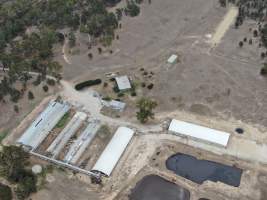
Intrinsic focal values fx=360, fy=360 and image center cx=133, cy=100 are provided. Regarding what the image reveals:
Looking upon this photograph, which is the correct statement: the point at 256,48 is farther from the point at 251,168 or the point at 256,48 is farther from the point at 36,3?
the point at 36,3

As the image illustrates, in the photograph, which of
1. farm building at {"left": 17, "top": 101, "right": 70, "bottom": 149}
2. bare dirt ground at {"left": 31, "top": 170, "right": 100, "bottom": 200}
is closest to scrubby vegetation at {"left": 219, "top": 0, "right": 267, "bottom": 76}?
farm building at {"left": 17, "top": 101, "right": 70, "bottom": 149}

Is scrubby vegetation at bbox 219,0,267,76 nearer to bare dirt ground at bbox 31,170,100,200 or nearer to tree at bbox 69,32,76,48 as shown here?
tree at bbox 69,32,76,48

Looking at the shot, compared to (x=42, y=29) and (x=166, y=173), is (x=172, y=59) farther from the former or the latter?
(x=42, y=29)

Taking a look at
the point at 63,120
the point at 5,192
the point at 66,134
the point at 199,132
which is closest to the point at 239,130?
Answer: the point at 199,132

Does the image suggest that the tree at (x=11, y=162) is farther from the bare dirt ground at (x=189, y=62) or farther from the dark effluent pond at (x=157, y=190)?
the bare dirt ground at (x=189, y=62)

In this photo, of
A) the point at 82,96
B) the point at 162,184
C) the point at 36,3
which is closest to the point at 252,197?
the point at 162,184

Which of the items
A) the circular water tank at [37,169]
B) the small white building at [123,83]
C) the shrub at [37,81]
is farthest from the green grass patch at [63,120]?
the small white building at [123,83]
